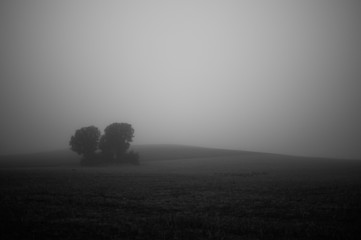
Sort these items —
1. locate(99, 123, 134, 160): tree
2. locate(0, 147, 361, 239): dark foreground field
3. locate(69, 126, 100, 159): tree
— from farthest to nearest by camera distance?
1. locate(99, 123, 134, 160): tree
2. locate(69, 126, 100, 159): tree
3. locate(0, 147, 361, 239): dark foreground field

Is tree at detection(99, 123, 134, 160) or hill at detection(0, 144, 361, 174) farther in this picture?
→ tree at detection(99, 123, 134, 160)

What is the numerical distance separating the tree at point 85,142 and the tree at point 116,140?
7.07 ft

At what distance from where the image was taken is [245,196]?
975 inches

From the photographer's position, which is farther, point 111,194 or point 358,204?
point 111,194

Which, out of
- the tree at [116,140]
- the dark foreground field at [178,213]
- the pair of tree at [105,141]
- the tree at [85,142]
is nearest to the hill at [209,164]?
the tree at [85,142]

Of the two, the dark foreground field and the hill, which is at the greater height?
the dark foreground field

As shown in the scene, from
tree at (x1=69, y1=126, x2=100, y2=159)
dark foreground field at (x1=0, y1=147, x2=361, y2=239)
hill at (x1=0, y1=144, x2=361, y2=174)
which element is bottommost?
hill at (x1=0, y1=144, x2=361, y2=174)

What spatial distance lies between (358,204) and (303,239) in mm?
11252

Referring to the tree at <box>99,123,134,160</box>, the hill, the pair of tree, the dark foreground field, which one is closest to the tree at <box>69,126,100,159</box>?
the pair of tree

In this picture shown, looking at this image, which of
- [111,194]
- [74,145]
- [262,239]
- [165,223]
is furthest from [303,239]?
[74,145]

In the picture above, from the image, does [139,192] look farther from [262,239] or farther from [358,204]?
[358,204]

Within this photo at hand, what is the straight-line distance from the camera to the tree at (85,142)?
2776 inches

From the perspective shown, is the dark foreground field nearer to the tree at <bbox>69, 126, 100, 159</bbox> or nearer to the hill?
the hill

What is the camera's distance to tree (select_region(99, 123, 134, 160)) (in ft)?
235
